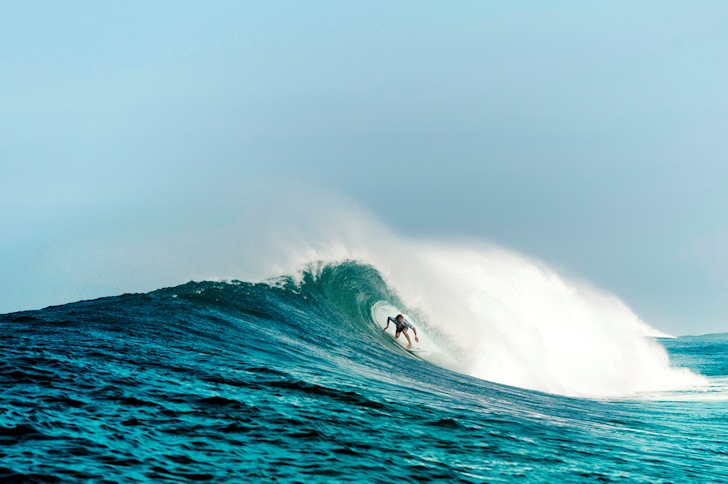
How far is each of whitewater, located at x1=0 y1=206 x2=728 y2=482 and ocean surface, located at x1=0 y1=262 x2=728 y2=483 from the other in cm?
3

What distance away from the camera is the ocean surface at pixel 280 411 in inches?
209

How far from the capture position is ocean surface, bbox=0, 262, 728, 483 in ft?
17.4

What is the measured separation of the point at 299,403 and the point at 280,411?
561 millimetres

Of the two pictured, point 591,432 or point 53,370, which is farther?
point 591,432

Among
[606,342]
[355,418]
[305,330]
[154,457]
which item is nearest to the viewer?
[154,457]

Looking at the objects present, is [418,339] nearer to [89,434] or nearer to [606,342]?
[606,342]

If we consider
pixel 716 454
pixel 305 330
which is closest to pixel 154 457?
pixel 716 454

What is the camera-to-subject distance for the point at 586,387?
1638 cm

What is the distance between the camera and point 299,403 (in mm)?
7609

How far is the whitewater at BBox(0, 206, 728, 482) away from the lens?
539 centimetres

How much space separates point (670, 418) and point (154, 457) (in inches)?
389

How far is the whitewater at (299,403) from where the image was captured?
212 inches

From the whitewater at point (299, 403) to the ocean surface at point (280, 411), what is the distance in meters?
0.03

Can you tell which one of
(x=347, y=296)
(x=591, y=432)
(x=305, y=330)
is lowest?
(x=591, y=432)
